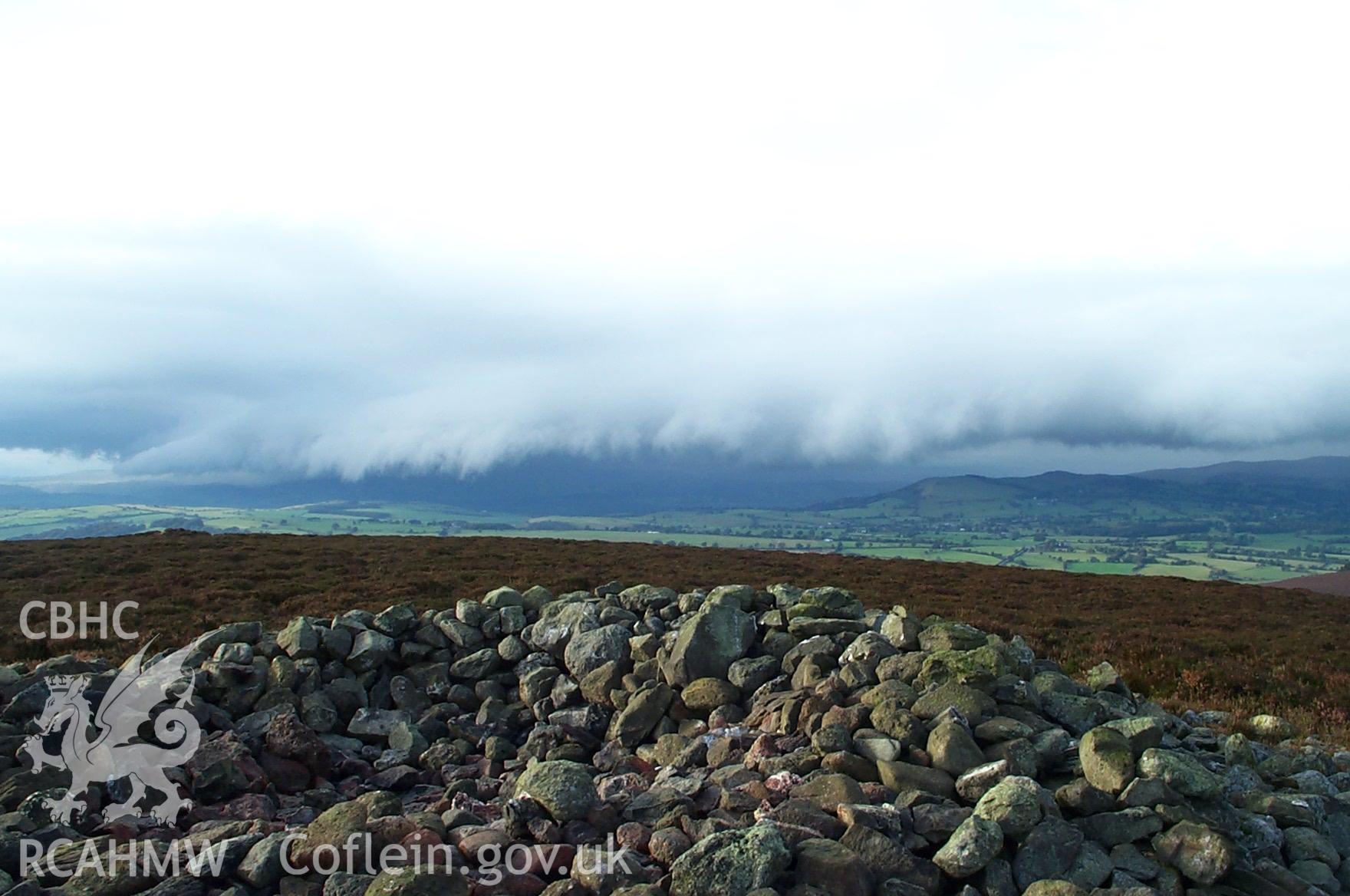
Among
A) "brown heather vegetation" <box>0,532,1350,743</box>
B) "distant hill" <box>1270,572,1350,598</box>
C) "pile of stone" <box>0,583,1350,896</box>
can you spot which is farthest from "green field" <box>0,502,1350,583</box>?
"pile of stone" <box>0,583,1350,896</box>

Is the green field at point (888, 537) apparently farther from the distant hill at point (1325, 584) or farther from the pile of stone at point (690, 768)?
the pile of stone at point (690, 768)

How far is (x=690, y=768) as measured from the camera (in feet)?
32.6

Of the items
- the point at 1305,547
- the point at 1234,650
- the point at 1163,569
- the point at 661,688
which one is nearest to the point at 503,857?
the point at 661,688

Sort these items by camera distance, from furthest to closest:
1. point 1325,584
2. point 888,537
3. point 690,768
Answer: point 888,537 < point 1325,584 < point 690,768

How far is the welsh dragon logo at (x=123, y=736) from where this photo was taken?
8.91m

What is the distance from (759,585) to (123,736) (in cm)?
2032

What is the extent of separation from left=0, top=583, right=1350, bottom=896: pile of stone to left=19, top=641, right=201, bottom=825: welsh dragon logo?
188 millimetres

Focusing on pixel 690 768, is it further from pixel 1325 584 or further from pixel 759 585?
pixel 1325 584

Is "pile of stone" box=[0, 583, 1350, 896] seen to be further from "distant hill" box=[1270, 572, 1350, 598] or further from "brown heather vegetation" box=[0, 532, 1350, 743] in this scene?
"distant hill" box=[1270, 572, 1350, 598]

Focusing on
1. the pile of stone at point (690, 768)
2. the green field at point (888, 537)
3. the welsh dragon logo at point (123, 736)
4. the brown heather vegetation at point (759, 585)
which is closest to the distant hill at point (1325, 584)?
the brown heather vegetation at point (759, 585)

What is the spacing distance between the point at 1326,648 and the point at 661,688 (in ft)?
67.4

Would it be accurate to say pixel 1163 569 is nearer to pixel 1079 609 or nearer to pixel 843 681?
pixel 1079 609

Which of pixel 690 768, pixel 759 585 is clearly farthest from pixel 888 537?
pixel 690 768

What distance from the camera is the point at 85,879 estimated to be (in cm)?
699
